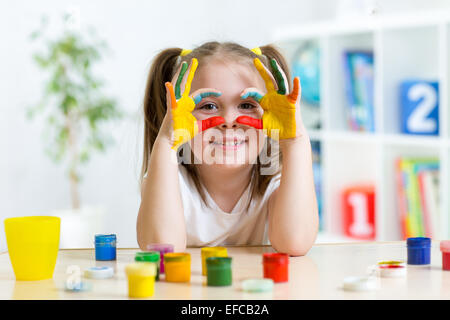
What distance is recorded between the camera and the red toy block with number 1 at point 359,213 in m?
2.45

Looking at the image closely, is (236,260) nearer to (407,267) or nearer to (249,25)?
(407,267)

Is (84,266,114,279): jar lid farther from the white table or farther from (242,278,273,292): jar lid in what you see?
(242,278,273,292): jar lid

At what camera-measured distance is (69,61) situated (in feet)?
9.11

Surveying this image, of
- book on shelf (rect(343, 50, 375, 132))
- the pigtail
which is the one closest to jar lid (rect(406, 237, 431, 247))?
the pigtail

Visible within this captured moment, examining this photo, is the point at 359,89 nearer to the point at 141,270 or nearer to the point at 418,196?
the point at 418,196

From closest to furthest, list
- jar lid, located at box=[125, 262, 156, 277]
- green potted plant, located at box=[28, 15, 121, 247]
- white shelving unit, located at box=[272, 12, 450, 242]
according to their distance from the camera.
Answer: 1. jar lid, located at box=[125, 262, 156, 277]
2. white shelving unit, located at box=[272, 12, 450, 242]
3. green potted plant, located at box=[28, 15, 121, 247]

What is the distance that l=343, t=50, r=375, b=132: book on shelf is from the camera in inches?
93.4

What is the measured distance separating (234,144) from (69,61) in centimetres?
192

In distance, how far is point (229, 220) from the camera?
115cm

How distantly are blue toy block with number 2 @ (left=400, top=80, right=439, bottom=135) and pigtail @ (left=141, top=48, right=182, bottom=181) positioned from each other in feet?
3.95

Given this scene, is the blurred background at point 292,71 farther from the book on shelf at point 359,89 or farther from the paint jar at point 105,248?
the paint jar at point 105,248

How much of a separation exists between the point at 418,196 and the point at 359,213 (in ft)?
1.11

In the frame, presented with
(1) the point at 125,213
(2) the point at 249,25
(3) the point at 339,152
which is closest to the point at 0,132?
(1) the point at 125,213

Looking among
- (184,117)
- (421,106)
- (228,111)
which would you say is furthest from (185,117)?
(421,106)
